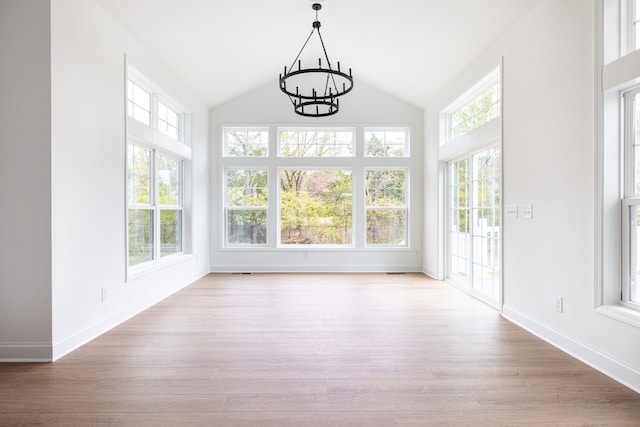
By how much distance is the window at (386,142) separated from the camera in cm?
643

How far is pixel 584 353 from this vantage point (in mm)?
2578

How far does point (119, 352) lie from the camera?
2756 millimetres

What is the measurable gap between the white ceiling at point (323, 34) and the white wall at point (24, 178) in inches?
34.1

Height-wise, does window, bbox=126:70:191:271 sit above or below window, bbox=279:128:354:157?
below

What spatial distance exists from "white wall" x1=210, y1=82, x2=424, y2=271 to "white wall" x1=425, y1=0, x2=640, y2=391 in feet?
8.41

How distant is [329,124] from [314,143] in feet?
1.43

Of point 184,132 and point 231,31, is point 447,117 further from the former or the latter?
point 184,132

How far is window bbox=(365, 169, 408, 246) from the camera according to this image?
21.2ft

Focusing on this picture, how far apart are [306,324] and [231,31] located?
351 centimetres

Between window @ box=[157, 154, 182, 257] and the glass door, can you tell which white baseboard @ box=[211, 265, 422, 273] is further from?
window @ box=[157, 154, 182, 257]

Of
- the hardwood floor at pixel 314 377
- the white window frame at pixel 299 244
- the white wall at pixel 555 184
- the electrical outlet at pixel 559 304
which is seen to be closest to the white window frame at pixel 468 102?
the white wall at pixel 555 184

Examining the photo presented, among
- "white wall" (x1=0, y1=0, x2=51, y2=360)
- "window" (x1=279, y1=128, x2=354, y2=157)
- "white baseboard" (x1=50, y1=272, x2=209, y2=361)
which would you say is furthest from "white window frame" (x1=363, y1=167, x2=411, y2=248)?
"white wall" (x1=0, y1=0, x2=51, y2=360)

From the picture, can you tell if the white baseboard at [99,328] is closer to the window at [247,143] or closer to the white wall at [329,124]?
the white wall at [329,124]

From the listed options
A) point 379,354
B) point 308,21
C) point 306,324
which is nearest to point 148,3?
point 308,21
